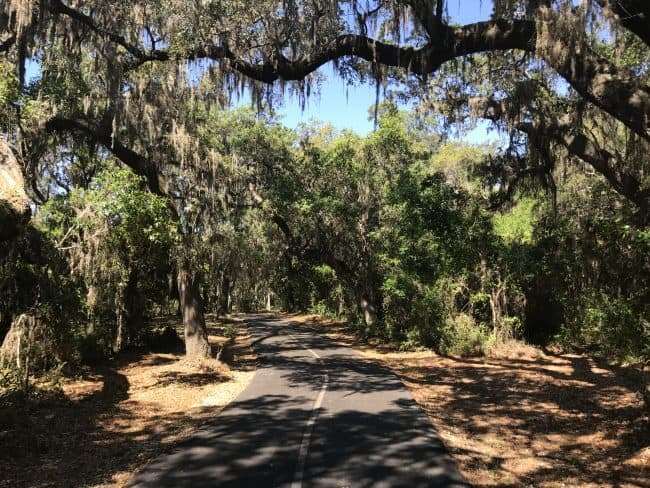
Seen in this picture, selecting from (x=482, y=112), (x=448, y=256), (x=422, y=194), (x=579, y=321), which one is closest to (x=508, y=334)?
(x=579, y=321)

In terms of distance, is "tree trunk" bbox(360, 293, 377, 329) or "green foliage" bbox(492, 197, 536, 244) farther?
"tree trunk" bbox(360, 293, 377, 329)

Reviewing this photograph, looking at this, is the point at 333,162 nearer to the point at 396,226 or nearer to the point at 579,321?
the point at 396,226

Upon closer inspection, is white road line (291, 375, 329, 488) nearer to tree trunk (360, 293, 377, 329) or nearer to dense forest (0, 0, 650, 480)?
dense forest (0, 0, 650, 480)

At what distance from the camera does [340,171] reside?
23234mm

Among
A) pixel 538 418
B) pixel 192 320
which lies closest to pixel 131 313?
pixel 192 320

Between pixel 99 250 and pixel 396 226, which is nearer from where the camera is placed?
pixel 99 250

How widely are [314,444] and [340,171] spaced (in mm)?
17485

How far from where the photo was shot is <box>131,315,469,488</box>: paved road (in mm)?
5645

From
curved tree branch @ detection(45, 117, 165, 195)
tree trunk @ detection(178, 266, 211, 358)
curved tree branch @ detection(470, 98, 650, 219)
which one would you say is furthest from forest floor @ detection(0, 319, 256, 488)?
curved tree branch @ detection(470, 98, 650, 219)

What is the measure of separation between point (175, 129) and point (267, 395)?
24.7 feet

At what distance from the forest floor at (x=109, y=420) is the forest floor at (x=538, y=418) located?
432 cm

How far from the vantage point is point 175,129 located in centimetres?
1352

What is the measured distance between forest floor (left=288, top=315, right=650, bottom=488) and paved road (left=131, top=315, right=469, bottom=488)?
0.56 meters

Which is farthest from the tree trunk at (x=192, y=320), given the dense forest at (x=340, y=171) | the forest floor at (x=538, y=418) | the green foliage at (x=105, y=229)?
the forest floor at (x=538, y=418)
